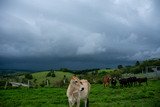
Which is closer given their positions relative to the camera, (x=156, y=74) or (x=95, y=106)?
(x=95, y=106)

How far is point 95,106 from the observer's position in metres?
19.0

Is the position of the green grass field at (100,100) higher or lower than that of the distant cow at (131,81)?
lower

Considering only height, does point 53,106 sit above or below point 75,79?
below

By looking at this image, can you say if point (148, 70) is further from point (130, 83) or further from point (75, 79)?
point (75, 79)

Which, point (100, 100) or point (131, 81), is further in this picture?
point (131, 81)

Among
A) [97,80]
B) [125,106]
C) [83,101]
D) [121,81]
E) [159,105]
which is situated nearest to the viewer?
[159,105]

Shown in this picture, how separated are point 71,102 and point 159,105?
518cm

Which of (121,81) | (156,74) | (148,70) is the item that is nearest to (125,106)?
(121,81)

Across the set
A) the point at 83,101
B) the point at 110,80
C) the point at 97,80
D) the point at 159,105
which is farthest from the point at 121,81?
the point at 159,105

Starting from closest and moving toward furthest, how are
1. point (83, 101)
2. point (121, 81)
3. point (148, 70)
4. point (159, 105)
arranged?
point (159, 105) → point (83, 101) → point (121, 81) → point (148, 70)

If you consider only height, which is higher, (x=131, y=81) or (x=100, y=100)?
(x=131, y=81)

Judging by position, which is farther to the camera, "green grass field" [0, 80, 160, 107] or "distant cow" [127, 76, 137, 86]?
"distant cow" [127, 76, 137, 86]

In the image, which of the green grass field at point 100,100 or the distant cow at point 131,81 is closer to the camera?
the green grass field at point 100,100

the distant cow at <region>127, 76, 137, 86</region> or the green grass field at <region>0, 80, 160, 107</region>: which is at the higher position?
the distant cow at <region>127, 76, 137, 86</region>
